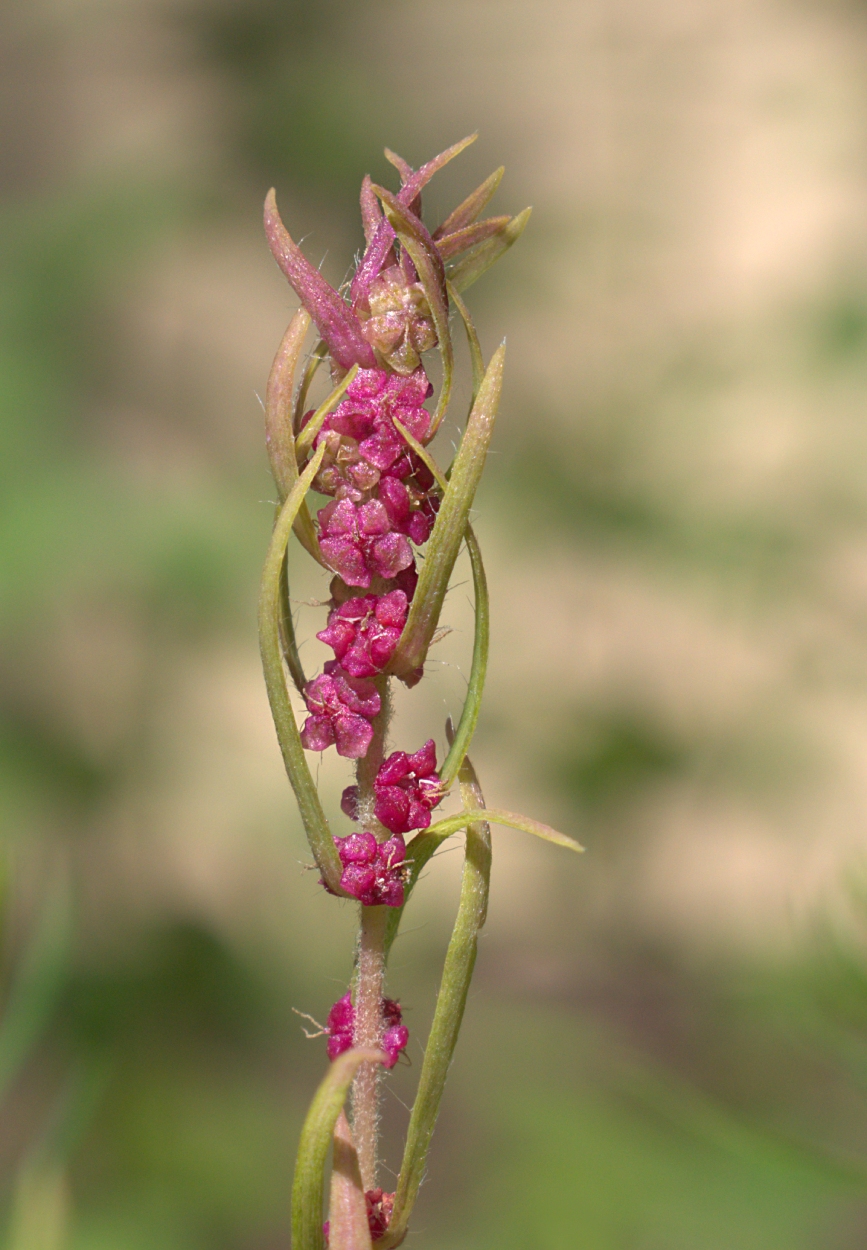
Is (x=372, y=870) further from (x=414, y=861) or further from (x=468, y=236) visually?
(x=468, y=236)

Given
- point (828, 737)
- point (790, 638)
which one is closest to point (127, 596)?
Result: point (790, 638)

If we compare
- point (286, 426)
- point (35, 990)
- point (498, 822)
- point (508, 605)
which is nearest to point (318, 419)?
point (286, 426)

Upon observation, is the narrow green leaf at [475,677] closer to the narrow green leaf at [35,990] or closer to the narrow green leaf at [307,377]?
the narrow green leaf at [307,377]

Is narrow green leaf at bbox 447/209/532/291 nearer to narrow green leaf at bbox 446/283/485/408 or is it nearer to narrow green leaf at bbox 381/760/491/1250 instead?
narrow green leaf at bbox 446/283/485/408

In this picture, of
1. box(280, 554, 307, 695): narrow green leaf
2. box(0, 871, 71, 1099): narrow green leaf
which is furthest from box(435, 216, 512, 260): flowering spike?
box(0, 871, 71, 1099): narrow green leaf

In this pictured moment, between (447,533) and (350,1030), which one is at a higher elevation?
(447,533)

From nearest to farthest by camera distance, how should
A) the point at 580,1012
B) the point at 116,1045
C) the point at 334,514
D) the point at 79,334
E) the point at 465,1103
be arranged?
the point at 334,514, the point at 116,1045, the point at 79,334, the point at 465,1103, the point at 580,1012

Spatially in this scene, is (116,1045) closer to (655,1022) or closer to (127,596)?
(127,596)
